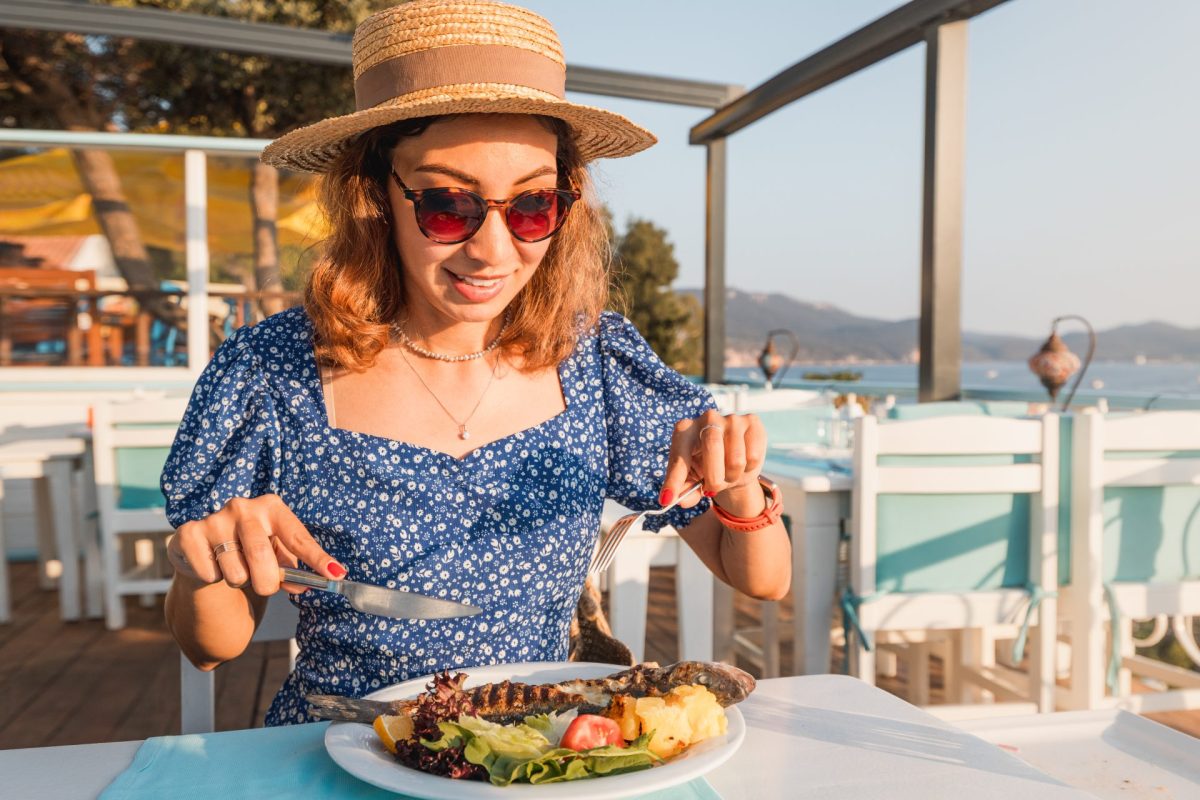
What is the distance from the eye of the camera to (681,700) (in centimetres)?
76

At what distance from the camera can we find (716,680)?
0.84 metres

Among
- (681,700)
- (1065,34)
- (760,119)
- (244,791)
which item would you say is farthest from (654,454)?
(1065,34)

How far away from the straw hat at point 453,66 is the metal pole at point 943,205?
10.9 feet

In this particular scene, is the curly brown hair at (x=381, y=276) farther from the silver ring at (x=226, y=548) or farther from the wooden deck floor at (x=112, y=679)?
the wooden deck floor at (x=112, y=679)

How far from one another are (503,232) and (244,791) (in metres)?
0.68

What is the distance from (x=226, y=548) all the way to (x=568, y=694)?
0.32 m

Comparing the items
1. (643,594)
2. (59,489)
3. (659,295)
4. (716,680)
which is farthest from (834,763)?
(659,295)

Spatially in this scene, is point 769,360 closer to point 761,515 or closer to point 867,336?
point 761,515

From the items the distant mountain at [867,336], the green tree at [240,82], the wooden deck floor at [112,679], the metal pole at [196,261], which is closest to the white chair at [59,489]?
the wooden deck floor at [112,679]

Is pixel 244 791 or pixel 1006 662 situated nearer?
pixel 244 791

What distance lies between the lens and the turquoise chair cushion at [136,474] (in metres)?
3.60

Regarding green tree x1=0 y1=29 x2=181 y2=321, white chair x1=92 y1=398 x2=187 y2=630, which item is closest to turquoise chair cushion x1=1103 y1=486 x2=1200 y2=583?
white chair x1=92 y1=398 x2=187 y2=630

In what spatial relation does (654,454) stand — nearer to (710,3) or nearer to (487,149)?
(487,149)

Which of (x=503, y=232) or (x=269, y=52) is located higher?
(x=269, y=52)
